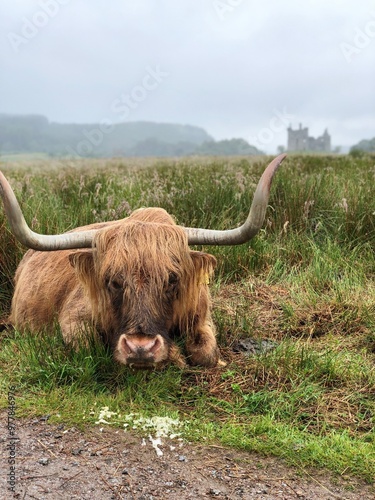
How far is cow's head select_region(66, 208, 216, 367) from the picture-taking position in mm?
3391

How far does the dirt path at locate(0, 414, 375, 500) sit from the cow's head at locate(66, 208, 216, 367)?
1.75 ft

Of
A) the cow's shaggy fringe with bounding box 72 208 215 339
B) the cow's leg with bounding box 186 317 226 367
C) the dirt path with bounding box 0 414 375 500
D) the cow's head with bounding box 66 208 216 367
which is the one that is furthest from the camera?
the cow's leg with bounding box 186 317 226 367

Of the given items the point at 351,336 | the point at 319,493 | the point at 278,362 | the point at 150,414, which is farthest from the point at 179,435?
the point at 351,336

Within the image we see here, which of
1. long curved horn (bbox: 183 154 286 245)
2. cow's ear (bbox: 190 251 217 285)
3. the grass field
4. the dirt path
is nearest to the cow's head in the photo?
cow's ear (bbox: 190 251 217 285)

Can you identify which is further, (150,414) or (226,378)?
(226,378)

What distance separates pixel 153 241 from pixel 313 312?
6.30 ft

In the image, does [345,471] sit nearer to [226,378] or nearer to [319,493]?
[319,493]

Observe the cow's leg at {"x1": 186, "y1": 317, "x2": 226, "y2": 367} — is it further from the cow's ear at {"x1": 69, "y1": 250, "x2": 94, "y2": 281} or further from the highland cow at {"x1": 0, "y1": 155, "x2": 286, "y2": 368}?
the cow's ear at {"x1": 69, "y1": 250, "x2": 94, "y2": 281}

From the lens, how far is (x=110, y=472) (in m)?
2.80

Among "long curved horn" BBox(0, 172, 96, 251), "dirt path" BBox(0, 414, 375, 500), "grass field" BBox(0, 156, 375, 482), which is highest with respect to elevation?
"long curved horn" BBox(0, 172, 96, 251)

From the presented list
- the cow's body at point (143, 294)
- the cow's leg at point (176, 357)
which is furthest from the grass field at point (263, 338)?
the cow's body at point (143, 294)

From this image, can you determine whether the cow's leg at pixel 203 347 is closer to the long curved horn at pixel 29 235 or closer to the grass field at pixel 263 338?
the grass field at pixel 263 338

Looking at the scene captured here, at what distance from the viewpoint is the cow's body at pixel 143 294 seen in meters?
3.43

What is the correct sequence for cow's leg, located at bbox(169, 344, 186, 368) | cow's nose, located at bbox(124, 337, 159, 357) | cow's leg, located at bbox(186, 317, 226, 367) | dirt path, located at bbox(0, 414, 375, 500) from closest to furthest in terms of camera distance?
dirt path, located at bbox(0, 414, 375, 500), cow's nose, located at bbox(124, 337, 159, 357), cow's leg, located at bbox(169, 344, 186, 368), cow's leg, located at bbox(186, 317, 226, 367)
